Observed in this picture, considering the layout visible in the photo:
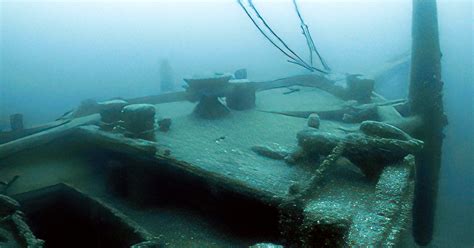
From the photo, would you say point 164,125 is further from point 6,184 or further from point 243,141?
point 6,184

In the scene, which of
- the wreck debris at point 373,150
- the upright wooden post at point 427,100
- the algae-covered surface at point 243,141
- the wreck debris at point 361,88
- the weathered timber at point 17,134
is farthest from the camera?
the wreck debris at point 361,88

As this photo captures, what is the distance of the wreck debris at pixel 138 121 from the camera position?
5.49 meters

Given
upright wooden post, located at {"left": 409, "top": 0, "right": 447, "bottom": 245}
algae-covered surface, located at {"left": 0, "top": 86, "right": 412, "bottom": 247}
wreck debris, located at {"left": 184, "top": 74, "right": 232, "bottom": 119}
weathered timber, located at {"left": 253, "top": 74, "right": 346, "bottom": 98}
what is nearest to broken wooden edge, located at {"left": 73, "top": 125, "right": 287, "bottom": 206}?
algae-covered surface, located at {"left": 0, "top": 86, "right": 412, "bottom": 247}

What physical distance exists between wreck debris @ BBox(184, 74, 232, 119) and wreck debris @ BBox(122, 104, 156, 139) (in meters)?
2.01

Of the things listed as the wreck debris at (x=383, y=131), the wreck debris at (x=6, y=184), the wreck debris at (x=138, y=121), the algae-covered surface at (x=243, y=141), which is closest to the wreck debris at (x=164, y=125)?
the algae-covered surface at (x=243, y=141)

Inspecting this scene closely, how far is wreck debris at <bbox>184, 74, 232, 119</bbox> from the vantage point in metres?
7.53

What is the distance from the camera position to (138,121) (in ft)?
18.1

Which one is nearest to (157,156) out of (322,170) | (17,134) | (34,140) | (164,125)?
(164,125)

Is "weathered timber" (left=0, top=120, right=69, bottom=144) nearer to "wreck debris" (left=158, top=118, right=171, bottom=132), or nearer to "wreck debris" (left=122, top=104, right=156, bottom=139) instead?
"wreck debris" (left=158, top=118, right=171, bottom=132)

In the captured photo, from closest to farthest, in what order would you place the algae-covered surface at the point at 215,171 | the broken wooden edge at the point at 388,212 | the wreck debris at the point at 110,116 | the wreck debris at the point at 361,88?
the broken wooden edge at the point at 388,212 → the algae-covered surface at the point at 215,171 → the wreck debris at the point at 110,116 → the wreck debris at the point at 361,88

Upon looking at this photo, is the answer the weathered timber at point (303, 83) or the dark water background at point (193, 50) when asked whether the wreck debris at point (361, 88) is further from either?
the dark water background at point (193, 50)

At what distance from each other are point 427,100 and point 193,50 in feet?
172

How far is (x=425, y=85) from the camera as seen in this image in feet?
23.5

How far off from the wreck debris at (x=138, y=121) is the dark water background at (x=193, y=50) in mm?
11861
